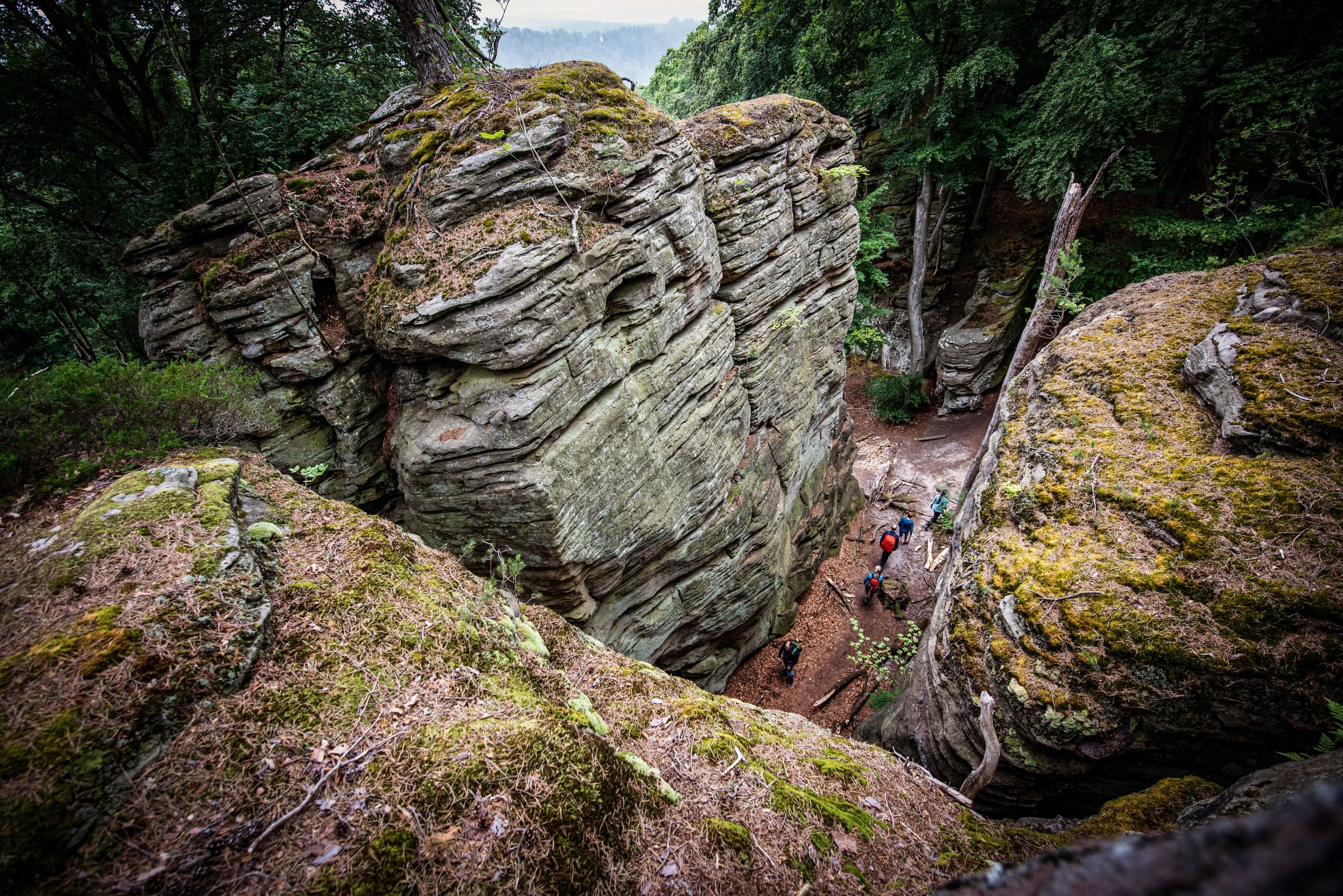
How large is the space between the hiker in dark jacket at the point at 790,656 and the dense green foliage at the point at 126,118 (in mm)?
14633

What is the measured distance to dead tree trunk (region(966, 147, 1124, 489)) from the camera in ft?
34.8

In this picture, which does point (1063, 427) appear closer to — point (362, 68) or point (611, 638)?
point (611, 638)

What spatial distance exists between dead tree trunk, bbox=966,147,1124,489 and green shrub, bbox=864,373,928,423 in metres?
9.01

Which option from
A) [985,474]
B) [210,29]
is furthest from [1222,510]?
[210,29]

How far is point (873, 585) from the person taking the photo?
13766mm

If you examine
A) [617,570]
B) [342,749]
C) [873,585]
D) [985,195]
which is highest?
[985,195]

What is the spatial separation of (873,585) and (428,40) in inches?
637

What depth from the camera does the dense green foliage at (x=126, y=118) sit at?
853cm

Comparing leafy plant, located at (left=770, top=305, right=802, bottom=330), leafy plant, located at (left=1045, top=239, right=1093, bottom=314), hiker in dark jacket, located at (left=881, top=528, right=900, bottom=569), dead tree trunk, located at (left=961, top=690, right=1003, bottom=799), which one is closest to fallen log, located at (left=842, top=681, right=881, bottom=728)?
hiker in dark jacket, located at (left=881, top=528, right=900, bottom=569)

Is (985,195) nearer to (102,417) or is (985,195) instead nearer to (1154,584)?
(1154,584)

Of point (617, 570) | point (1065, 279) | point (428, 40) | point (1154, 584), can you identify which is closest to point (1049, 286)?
point (1065, 279)

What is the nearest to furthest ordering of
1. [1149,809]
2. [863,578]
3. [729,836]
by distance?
1. [729,836]
2. [1149,809]
3. [863,578]

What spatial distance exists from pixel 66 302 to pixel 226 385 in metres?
11.7

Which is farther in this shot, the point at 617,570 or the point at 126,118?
the point at 126,118
